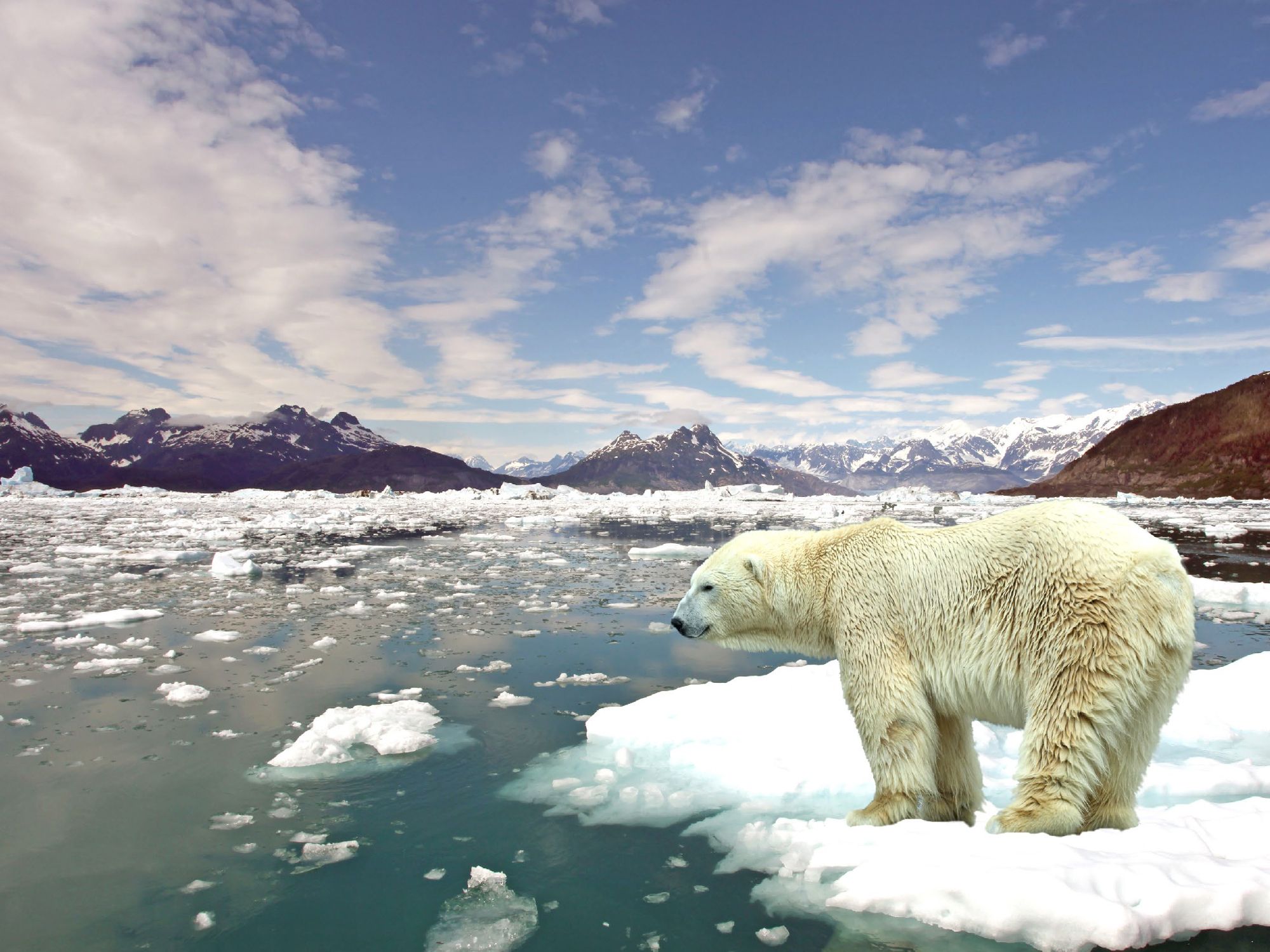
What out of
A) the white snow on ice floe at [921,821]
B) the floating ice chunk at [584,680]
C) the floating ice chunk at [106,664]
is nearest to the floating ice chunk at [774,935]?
the white snow on ice floe at [921,821]

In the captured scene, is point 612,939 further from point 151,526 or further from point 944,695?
point 151,526

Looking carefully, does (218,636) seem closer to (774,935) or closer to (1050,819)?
(774,935)

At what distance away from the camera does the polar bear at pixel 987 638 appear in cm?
298

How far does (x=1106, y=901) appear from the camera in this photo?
2.69 meters

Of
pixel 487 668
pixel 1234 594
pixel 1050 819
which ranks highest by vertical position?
pixel 1050 819

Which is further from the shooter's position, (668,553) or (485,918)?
(668,553)

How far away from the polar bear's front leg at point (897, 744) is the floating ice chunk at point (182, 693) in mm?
6713

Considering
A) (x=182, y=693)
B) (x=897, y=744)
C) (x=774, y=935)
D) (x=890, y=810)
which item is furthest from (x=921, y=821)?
(x=182, y=693)

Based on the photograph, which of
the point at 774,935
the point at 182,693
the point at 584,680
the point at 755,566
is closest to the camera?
the point at 774,935

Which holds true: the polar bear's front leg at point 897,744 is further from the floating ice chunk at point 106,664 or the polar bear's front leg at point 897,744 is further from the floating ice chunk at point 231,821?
the floating ice chunk at point 106,664

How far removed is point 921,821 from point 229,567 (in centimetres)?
1711

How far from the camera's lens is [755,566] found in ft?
14.1

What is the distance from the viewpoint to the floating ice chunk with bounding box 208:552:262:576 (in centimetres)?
1608

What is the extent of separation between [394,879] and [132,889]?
4.69 feet
